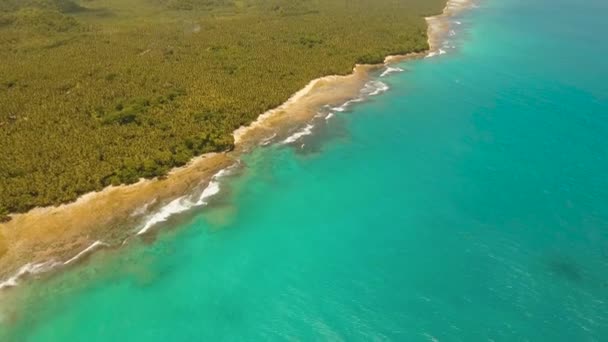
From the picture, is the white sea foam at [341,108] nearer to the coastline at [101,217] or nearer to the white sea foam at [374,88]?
the white sea foam at [374,88]

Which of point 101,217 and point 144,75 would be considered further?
point 144,75

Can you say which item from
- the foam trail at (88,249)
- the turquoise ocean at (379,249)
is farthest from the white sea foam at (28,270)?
the turquoise ocean at (379,249)

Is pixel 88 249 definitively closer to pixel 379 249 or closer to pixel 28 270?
pixel 28 270

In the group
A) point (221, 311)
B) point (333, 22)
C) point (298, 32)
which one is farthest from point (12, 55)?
point (221, 311)

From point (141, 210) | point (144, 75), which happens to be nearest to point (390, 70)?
point (144, 75)

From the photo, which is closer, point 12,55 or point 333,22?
point 12,55

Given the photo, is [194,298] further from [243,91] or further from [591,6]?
[591,6]
